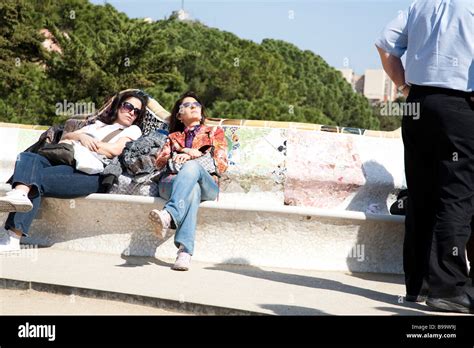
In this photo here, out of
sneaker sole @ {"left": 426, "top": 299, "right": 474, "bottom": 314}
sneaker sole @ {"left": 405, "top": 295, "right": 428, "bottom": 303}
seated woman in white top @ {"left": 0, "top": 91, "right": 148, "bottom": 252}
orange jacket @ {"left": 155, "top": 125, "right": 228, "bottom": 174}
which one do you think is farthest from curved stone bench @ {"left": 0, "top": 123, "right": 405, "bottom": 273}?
sneaker sole @ {"left": 426, "top": 299, "right": 474, "bottom": 314}

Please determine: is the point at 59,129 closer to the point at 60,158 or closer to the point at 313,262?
the point at 60,158

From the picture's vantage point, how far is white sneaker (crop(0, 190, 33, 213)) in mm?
5082

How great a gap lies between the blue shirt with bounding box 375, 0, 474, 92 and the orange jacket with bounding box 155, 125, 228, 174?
64.9 inches

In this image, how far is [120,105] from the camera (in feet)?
20.7

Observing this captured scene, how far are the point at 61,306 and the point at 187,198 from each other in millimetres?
1236

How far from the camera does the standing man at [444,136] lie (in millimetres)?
4059

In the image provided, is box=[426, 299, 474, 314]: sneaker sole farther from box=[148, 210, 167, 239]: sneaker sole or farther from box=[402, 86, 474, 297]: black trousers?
box=[148, 210, 167, 239]: sneaker sole

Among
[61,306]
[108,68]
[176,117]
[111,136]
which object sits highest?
[108,68]

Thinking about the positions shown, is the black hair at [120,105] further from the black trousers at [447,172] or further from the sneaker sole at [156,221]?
the black trousers at [447,172]

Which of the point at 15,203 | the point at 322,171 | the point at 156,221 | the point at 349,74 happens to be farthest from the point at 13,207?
the point at 349,74

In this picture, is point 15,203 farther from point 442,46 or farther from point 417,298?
point 442,46

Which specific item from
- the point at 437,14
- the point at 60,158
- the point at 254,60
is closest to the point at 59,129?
the point at 60,158

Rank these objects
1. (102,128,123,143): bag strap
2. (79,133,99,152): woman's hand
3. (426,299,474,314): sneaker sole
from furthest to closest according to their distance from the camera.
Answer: (102,128,123,143): bag strap < (79,133,99,152): woman's hand < (426,299,474,314): sneaker sole

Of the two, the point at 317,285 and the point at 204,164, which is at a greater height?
the point at 204,164
